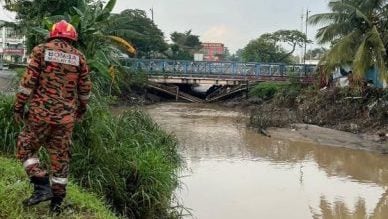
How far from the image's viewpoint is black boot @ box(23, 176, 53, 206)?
367 centimetres

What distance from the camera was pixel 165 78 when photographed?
3284cm

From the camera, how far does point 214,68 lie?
1252 inches

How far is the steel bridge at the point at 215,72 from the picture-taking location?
103 ft

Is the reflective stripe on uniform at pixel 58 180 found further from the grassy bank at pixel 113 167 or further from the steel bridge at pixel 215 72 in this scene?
the steel bridge at pixel 215 72

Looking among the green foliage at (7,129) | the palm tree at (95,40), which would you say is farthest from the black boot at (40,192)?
the palm tree at (95,40)

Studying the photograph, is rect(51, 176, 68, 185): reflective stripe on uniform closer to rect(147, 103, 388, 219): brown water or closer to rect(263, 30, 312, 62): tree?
rect(147, 103, 388, 219): brown water

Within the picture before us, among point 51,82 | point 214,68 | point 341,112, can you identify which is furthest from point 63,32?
point 214,68

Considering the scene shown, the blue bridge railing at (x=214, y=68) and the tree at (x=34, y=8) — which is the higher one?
→ the tree at (x=34, y=8)

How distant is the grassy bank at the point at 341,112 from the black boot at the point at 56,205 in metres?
14.7

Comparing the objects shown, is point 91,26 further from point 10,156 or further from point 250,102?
point 250,102

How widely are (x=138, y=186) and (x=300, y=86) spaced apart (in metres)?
23.7

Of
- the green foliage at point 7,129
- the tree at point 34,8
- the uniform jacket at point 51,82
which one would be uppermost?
the tree at point 34,8

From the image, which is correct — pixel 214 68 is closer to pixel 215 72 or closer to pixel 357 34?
pixel 215 72

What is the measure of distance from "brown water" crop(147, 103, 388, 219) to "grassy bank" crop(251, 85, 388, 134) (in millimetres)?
2792
